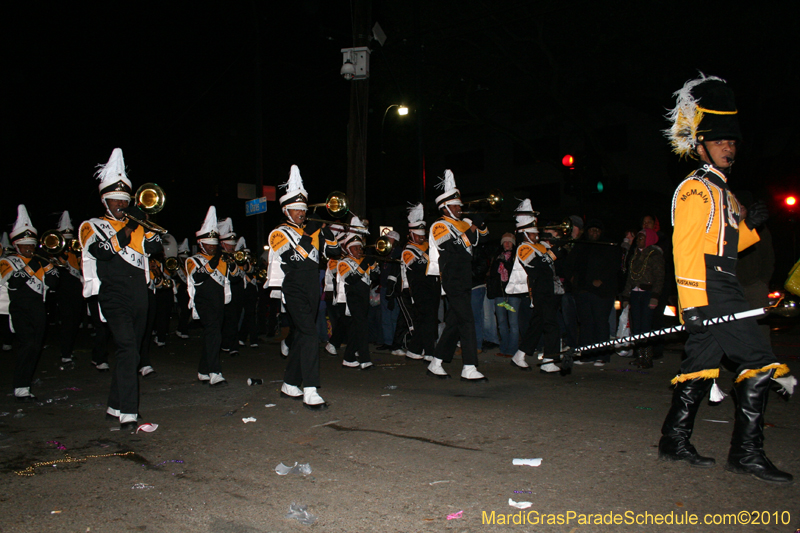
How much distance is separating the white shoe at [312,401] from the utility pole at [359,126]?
7793 mm

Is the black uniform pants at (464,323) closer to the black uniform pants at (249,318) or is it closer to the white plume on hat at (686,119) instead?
the white plume on hat at (686,119)

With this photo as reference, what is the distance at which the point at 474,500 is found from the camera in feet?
11.7

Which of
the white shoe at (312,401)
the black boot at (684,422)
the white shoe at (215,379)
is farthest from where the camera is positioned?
the white shoe at (215,379)

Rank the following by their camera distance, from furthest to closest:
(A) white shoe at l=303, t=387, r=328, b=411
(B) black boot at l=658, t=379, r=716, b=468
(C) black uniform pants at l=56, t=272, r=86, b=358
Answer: (C) black uniform pants at l=56, t=272, r=86, b=358
(A) white shoe at l=303, t=387, r=328, b=411
(B) black boot at l=658, t=379, r=716, b=468

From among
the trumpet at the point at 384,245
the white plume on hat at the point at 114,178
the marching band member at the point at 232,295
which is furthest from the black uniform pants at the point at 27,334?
the trumpet at the point at 384,245

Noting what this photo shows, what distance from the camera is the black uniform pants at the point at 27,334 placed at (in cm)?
703

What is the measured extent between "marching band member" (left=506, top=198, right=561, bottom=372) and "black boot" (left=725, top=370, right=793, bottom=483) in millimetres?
4129

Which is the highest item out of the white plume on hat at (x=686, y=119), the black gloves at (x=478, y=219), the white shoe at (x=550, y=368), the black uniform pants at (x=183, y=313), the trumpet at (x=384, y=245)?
the white plume on hat at (x=686, y=119)

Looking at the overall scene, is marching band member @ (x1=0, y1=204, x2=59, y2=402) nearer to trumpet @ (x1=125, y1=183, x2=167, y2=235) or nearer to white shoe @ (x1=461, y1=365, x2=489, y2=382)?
trumpet @ (x1=125, y1=183, x2=167, y2=235)

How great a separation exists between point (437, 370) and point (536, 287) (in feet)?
5.84

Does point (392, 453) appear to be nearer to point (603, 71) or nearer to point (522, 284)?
point (522, 284)

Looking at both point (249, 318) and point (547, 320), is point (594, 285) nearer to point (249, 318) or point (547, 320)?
point (547, 320)

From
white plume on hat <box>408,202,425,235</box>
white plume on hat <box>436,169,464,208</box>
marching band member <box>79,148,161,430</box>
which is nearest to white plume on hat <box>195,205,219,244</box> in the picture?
marching band member <box>79,148,161,430</box>

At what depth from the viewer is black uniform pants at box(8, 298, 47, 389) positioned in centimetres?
703
